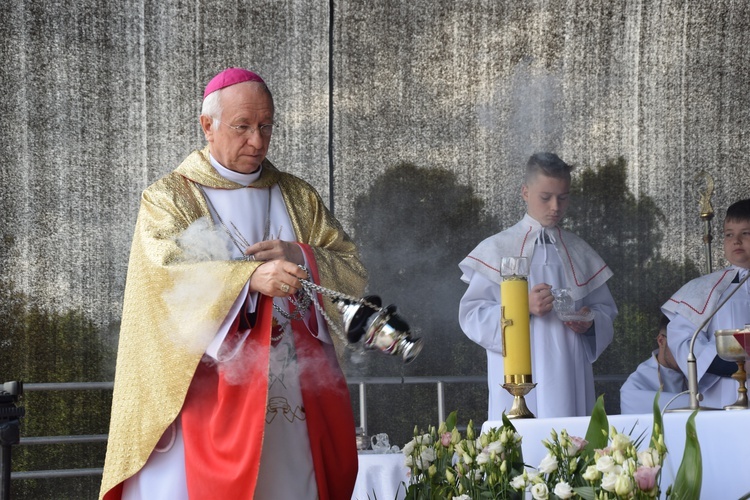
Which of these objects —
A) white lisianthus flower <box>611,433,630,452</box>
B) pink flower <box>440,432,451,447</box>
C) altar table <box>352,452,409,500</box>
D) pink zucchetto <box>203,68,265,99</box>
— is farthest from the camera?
altar table <box>352,452,409,500</box>

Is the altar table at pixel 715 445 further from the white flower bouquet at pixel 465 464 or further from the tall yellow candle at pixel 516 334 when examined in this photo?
Result: the tall yellow candle at pixel 516 334

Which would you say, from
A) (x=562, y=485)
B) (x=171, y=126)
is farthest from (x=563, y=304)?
(x=171, y=126)

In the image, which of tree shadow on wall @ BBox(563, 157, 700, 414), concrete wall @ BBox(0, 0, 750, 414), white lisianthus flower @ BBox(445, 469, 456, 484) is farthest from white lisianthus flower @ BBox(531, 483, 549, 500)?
tree shadow on wall @ BBox(563, 157, 700, 414)

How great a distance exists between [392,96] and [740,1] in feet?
7.78

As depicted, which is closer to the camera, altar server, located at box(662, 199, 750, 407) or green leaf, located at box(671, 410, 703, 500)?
green leaf, located at box(671, 410, 703, 500)

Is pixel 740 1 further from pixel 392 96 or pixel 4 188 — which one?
pixel 4 188

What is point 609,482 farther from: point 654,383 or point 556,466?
point 654,383

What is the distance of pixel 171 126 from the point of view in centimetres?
632

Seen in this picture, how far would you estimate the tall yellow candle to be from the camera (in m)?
2.76

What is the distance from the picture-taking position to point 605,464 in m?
1.75

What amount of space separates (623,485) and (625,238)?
5582 millimetres

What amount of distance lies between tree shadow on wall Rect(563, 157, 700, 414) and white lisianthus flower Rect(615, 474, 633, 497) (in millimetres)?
5457

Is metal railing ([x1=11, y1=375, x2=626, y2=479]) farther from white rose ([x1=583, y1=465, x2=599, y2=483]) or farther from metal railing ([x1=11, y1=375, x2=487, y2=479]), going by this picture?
white rose ([x1=583, y1=465, x2=599, y2=483])

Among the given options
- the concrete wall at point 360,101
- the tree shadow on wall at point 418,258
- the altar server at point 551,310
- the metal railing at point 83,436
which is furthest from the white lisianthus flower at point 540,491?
the tree shadow on wall at point 418,258
